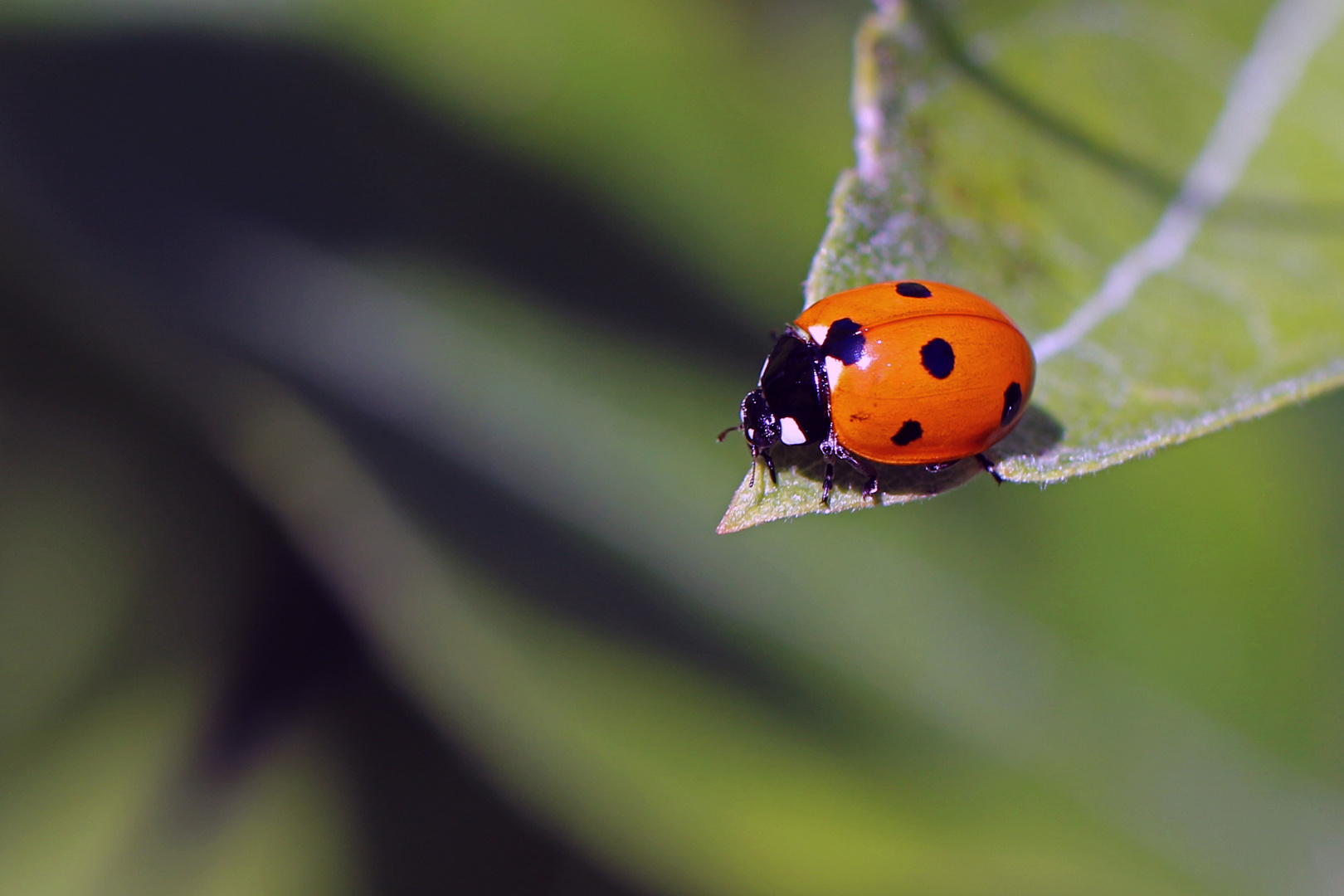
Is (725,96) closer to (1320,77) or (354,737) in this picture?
(1320,77)

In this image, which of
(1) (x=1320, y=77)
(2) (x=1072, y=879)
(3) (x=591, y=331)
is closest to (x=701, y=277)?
(3) (x=591, y=331)

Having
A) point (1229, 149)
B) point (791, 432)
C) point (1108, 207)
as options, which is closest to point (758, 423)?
point (791, 432)

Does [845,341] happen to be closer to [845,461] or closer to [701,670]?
[845,461]

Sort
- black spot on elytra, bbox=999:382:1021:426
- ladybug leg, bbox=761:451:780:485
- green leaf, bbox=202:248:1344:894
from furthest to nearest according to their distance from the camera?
green leaf, bbox=202:248:1344:894 < black spot on elytra, bbox=999:382:1021:426 < ladybug leg, bbox=761:451:780:485

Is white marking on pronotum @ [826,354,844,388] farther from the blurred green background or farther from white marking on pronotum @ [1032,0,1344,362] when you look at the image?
the blurred green background

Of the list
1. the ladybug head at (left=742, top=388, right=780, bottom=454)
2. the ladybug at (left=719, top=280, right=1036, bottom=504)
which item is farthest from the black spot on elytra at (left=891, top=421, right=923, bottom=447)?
the ladybug head at (left=742, top=388, right=780, bottom=454)

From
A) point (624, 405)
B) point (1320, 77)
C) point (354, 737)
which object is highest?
point (1320, 77)

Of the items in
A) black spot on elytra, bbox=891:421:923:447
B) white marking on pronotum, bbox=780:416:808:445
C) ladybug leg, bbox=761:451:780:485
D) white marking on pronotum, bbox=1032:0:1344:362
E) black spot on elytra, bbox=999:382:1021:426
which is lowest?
ladybug leg, bbox=761:451:780:485
